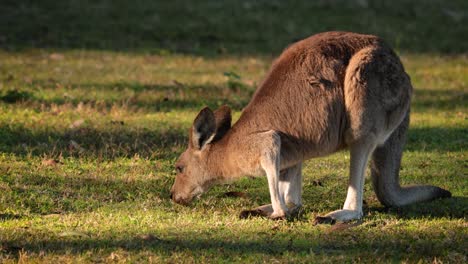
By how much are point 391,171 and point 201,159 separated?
1.40 meters

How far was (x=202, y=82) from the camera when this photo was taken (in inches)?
506

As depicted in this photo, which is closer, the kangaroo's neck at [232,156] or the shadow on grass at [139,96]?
the kangaroo's neck at [232,156]

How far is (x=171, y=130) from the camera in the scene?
400 inches

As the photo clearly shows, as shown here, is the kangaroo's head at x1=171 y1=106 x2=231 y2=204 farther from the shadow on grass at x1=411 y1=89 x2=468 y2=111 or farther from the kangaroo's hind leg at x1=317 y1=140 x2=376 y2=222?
the shadow on grass at x1=411 y1=89 x2=468 y2=111

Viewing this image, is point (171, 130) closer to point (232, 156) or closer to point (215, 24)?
point (232, 156)

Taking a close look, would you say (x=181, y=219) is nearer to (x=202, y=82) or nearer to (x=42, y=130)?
(x=42, y=130)

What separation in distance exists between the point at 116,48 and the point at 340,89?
8.79 meters

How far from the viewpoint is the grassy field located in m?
6.37

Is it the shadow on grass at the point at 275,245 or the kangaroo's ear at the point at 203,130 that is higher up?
the kangaroo's ear at the point at 203,130

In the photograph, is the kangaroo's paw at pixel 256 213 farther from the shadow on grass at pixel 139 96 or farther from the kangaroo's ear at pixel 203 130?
the shadow on grass at pixel 139 96

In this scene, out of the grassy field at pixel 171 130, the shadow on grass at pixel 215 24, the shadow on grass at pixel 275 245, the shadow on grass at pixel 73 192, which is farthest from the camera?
the shadow on grass at pixel 215 24

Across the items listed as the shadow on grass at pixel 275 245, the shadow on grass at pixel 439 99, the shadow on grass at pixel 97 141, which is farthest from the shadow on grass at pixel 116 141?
the shadow on grass at pixel 275 245

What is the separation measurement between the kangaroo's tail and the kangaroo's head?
3.74 feet

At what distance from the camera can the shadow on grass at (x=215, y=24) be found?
51.3 ft
